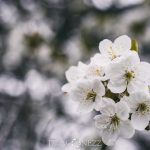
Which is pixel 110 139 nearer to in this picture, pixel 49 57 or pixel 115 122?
pixel 115 122

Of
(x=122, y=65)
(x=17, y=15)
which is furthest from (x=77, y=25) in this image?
(x=122, y=65)

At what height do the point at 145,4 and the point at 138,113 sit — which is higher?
the point at 145,4

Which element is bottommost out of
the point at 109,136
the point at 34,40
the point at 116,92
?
the point at 109,136

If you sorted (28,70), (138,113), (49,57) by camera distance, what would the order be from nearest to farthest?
(138,113)
(28,70)
(49,57)

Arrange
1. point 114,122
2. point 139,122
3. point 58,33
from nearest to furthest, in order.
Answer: point 139,122, point 114,122, point 58,33

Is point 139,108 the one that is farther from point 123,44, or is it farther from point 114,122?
point 123,44

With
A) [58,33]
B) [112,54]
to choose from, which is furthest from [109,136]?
[58,33]

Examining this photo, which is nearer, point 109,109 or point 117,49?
point 109,109

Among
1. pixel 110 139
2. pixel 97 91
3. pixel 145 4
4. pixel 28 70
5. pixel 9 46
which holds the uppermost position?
pixel 145 4
